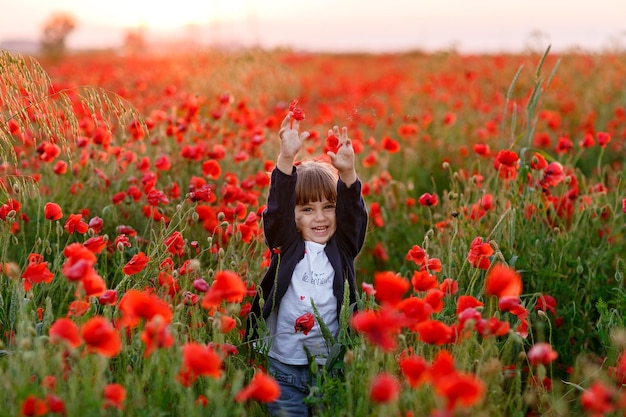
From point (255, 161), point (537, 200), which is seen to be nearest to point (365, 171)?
point (255, 161)

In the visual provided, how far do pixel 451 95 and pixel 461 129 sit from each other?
5.61 feet

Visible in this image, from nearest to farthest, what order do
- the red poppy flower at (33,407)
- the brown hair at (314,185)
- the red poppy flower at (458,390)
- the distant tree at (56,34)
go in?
the red poppy flower at (458,390), the red poppy flower at (33,407), the brown hair at (314,185), the distant tree at (56,34)

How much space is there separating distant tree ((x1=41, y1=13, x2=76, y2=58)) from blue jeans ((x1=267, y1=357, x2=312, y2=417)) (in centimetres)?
2178

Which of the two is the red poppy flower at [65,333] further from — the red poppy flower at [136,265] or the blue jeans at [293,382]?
the blue jeans at [293,382]

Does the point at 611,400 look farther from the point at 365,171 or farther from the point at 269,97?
the point at 269,97

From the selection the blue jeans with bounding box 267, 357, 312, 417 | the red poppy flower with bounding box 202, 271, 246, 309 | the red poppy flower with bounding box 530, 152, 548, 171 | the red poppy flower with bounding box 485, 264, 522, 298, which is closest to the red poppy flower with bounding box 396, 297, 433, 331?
the red poppy flower with bounding box 485, 264, 522, 298

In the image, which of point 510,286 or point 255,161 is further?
point 255,161

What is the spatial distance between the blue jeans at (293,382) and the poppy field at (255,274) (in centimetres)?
10

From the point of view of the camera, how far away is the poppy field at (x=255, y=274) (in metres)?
1.71

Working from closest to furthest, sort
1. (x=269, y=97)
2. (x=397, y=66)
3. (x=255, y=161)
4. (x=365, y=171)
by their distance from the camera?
(x=255, y=161), (x=365, y=171), (x=269, y=97), (x=397, y=66)

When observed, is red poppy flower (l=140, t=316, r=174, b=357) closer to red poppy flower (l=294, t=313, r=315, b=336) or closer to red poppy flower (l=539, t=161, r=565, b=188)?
red poppy flower (l=294, t=313, r=315, b=336)

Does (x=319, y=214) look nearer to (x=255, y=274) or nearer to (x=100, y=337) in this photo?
(x=255, y=274)

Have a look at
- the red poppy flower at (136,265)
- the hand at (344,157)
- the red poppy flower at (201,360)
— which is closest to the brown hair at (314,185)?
the hand at (344,157)

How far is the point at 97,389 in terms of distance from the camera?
1.63m
